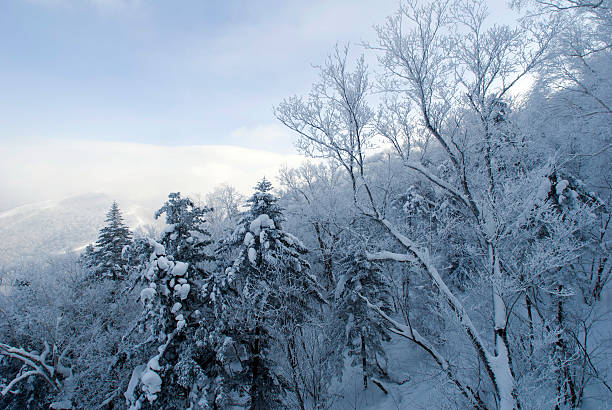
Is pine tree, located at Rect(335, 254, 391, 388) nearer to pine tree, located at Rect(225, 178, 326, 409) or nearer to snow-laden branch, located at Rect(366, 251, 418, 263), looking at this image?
pine tree, located at Rect(225, 178, 326, 409)

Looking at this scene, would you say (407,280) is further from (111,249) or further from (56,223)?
(56,223)

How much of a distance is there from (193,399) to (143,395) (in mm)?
1696

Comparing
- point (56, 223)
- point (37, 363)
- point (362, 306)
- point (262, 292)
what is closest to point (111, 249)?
point (37, 363)

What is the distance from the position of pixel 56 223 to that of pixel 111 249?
10328cm

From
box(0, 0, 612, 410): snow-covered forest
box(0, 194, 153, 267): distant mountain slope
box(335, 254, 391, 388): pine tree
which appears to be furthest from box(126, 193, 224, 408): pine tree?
box(0, 194, 153, 267): distant mountain slope

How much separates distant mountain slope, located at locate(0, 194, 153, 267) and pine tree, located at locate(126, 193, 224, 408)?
218 ft

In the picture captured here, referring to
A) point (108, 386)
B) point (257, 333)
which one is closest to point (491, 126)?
point (257, 333)

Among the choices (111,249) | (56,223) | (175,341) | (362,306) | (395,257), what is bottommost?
(56,223)

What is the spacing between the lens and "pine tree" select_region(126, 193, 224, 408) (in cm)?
956

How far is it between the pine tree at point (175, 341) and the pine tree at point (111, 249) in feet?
32.7

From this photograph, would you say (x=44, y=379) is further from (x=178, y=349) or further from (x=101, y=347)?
(x=178, y=349)

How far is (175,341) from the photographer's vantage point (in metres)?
10.3

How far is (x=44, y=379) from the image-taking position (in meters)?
12.9

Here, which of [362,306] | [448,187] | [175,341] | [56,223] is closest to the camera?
[448,187]
